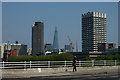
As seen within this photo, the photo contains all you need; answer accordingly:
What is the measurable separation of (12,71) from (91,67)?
10367 millimetres

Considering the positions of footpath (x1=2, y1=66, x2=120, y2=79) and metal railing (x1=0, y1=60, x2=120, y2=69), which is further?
metal railing (x1=0, y1=60, x2=120, y2=69)

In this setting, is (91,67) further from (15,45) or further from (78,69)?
(15,45)

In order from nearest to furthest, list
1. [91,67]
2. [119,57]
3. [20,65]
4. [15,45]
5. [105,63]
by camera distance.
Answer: [20,65]
[91,67]
[105,63]
[119,57]
[15,45]

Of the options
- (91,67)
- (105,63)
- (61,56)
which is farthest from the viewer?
(61,56)

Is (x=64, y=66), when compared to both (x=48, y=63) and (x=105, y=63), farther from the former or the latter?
(x=105, y=63)

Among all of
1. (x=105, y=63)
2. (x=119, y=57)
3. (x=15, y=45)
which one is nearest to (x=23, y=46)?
(x=15, y=45)

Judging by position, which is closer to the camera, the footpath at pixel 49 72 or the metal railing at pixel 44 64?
the footpath at pixel 49 72

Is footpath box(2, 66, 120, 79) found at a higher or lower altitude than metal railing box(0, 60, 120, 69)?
lower

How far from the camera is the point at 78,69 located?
33.6m

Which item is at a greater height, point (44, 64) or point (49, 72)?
point (44, 64)

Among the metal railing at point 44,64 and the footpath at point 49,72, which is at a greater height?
the metal railing at point 44,64

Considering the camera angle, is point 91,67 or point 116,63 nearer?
point 91,67

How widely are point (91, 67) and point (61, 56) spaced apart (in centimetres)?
1337

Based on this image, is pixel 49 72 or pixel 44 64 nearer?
pixel 49 72
